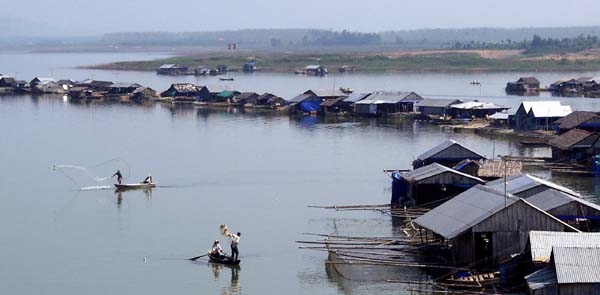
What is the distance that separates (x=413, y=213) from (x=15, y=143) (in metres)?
16.0

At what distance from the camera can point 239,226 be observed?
16.9 meters

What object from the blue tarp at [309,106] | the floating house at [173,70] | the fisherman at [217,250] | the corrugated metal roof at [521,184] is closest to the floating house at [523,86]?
the blue tarp at [309,106]

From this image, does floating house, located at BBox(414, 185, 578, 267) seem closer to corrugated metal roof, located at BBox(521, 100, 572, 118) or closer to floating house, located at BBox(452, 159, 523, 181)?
floating house, located at BBox(452, 159, 523, 181)

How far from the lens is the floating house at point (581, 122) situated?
24.8 meters

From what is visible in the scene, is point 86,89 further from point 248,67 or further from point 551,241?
point 551,241

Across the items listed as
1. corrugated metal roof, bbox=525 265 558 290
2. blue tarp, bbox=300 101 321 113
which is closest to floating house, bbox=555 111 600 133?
blue tarp, bbox=300 101 321 113

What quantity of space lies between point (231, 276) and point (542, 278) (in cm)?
454

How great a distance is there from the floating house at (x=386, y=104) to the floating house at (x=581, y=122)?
34.5 ft

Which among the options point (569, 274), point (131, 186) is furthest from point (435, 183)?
point (131, 186)

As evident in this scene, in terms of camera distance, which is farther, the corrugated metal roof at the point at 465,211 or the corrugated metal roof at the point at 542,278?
the corrugated metal roof at the point at 465,211

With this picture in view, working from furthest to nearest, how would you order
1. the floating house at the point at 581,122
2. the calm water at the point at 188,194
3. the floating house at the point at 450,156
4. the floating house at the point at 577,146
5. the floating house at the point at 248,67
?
the floating house at the point at 248,67 → the floating house at the point at 581,122 → the floating house at the point at 577,146 → the floating house at the point at 450,156 → the calm water at the point at 188,194

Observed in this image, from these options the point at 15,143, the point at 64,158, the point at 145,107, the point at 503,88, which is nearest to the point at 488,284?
the point at 64,158

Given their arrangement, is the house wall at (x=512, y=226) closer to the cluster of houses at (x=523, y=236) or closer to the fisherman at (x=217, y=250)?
the cluster of houses at (x=523, y=236)

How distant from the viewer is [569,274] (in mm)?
10945
